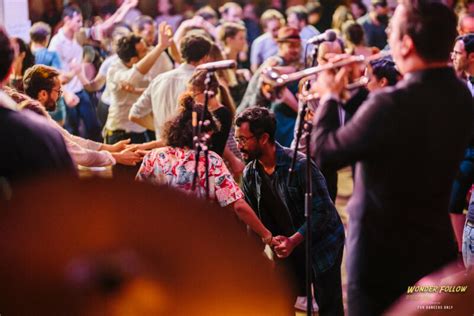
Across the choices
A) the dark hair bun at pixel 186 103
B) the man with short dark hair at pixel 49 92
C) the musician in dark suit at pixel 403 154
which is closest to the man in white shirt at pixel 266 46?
the man with short dark hair at pixel 49 92

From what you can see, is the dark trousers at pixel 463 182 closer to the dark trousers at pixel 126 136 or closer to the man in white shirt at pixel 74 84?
the dark trousers at pixel 126 136

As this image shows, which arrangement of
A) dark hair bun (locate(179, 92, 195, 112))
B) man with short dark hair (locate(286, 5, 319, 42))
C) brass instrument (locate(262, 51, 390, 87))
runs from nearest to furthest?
brass instrument (locate(262, 51, 390, 87))
dark hair bun (locate(179, 92, 195, 112))
man with short dark hair (locate(286, 5, 319, 42))

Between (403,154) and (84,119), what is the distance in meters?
6.93

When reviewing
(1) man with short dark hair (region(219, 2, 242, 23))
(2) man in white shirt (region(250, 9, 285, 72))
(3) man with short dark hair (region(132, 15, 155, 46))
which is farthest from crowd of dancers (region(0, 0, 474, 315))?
(1) man with short dark hair (region(219, 2, 242, 23))

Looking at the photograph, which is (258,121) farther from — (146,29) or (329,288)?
(146,29)

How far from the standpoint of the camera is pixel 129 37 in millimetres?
7824

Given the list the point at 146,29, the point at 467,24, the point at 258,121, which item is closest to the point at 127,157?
the point at 258,121

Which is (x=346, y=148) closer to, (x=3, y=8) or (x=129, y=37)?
(x=129, y=37)

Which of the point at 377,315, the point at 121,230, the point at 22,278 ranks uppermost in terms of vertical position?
the point at 121,230

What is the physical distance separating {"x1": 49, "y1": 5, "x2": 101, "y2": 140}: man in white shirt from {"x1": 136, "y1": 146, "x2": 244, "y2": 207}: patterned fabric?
4.95m

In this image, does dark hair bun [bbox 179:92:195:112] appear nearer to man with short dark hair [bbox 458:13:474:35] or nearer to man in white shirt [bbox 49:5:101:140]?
man with short dark hair [bbox 458:13:474:35]

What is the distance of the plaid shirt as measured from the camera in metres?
4.52

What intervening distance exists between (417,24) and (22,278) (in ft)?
4.95

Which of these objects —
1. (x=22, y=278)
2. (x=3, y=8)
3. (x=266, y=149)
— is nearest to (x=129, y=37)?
(x=3, y=8)
